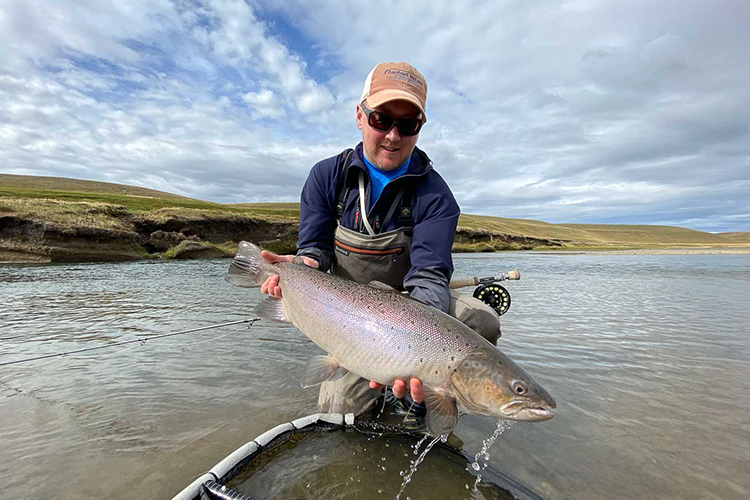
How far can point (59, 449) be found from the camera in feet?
9.25

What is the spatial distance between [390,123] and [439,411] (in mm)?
2383

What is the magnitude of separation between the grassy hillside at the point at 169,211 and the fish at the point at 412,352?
2906 cm

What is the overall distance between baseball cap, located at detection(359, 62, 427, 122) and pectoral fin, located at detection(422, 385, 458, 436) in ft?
7.50

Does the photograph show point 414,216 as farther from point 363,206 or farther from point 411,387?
point 411,387

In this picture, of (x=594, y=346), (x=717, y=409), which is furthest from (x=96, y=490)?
(x=594, y=346)

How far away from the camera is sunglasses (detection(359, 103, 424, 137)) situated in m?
3.25

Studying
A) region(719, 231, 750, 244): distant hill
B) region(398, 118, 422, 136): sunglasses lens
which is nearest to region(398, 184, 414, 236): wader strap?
region(398, 118, 422, 136): sunglasses lens

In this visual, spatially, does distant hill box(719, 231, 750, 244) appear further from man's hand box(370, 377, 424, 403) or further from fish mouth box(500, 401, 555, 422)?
man's hand box(370, 377, 424, 403)

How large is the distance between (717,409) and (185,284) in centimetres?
1426

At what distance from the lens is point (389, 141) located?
3381 millimetres

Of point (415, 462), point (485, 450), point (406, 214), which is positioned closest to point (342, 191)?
point (406, 214)

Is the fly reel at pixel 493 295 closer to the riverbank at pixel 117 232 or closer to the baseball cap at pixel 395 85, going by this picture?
the baseball cap at pixel 395 85

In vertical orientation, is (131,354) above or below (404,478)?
below

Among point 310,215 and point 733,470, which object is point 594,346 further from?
point 310,215
